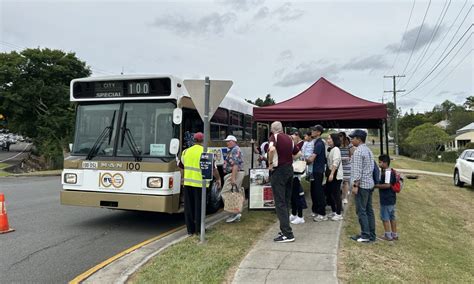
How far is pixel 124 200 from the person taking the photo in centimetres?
718

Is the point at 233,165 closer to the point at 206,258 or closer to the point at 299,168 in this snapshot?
the point at 299,168

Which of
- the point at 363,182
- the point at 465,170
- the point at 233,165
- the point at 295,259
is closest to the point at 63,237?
the point at 233,165

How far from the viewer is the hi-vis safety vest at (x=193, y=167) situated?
6742 mm

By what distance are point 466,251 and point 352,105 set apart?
3765mm

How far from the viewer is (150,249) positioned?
6344mm

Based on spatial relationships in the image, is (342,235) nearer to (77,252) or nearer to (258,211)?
(258,211)

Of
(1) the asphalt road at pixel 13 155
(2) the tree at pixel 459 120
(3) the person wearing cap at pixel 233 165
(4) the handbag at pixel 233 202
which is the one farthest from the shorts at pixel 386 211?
(2) the tree at pixel 459 120

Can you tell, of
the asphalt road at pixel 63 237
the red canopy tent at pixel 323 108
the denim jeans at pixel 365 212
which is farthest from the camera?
the red canopy tent at pixel 323 108

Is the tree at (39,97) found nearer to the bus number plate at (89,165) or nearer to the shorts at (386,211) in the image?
the bus number plate at (89,165)

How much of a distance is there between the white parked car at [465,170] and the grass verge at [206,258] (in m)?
12.3

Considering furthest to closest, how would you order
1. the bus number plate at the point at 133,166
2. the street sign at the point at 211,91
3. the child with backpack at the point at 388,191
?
the bus number plate at the point at 133,166 < the child with backpack at the point at 388,191 < the street sign at the point at 211,91

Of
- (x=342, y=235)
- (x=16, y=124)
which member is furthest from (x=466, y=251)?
(x=16, y=124)

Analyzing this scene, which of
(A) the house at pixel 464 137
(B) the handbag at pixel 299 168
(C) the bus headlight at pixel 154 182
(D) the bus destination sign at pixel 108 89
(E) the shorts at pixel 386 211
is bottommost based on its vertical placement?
(E) the shorts at pixel 386 211

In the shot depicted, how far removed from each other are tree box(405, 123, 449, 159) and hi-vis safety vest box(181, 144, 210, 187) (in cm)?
4640
